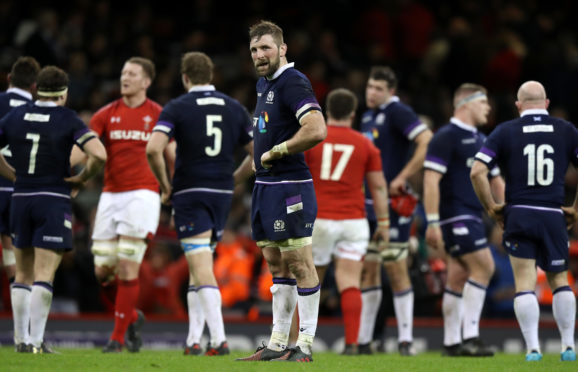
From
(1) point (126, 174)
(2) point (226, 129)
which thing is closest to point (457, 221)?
(2) point (226, 129)

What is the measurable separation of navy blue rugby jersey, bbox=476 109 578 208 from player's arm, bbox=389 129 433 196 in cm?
211

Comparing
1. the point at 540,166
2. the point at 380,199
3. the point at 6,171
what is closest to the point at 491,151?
the point at 540,166

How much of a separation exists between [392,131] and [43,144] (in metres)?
4.43

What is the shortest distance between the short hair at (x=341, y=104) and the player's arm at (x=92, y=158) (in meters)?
2.79

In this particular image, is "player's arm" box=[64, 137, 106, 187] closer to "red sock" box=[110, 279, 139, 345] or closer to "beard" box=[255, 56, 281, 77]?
"red sock" box=[110, 279, 139, 345]

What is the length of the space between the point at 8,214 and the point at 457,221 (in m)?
5.02

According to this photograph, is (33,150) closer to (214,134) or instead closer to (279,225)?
(214,134)

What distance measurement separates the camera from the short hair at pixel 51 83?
379 inches

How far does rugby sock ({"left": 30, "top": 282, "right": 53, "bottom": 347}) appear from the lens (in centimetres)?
940

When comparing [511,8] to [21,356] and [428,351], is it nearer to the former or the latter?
[428,351]

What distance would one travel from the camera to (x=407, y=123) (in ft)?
39.0

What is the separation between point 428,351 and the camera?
1450 cm

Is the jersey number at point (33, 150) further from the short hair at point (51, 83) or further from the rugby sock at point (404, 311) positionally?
the rugby sock at point (404, 311)

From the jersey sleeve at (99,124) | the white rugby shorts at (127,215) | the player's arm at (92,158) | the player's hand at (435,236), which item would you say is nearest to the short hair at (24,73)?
the jersey sleeve at (99,124)
